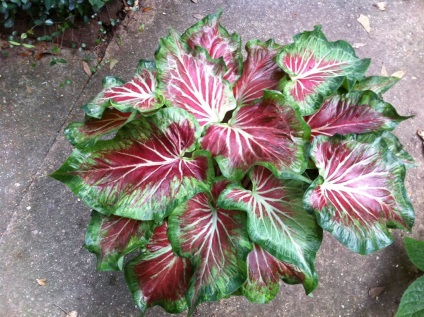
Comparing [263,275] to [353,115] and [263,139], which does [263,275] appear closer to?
[263,139]

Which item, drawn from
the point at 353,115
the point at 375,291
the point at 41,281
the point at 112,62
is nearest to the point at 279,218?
the point at 353,115

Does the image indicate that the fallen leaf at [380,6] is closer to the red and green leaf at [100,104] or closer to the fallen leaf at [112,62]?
the fallen leaf at [112,62]

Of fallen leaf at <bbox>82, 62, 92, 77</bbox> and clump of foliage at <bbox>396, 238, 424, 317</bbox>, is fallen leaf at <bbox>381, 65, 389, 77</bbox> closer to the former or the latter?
clump of foliage at <bbox>396, 238, 424, 317</bbox>

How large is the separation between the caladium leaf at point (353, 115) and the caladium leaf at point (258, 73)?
6.5 inches

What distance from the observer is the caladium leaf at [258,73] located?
52.9 inches

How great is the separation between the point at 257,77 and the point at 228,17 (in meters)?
Answer: 1.16

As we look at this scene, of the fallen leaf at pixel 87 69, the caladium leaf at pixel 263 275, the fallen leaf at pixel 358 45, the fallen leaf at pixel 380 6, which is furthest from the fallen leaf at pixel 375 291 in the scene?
the fallen leaf at pixel 87 69

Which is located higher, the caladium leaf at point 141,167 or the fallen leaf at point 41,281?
the caladium leaf at point 141,167

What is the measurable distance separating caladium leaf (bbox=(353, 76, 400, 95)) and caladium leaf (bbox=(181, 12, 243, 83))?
1.32ft

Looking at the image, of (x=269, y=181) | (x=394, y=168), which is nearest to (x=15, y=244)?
(x=269, y=181)

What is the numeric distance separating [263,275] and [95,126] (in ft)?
2.28

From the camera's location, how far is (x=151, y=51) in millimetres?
2291

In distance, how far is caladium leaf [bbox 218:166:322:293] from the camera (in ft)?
3.66

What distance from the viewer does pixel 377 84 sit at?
55.9 inches
